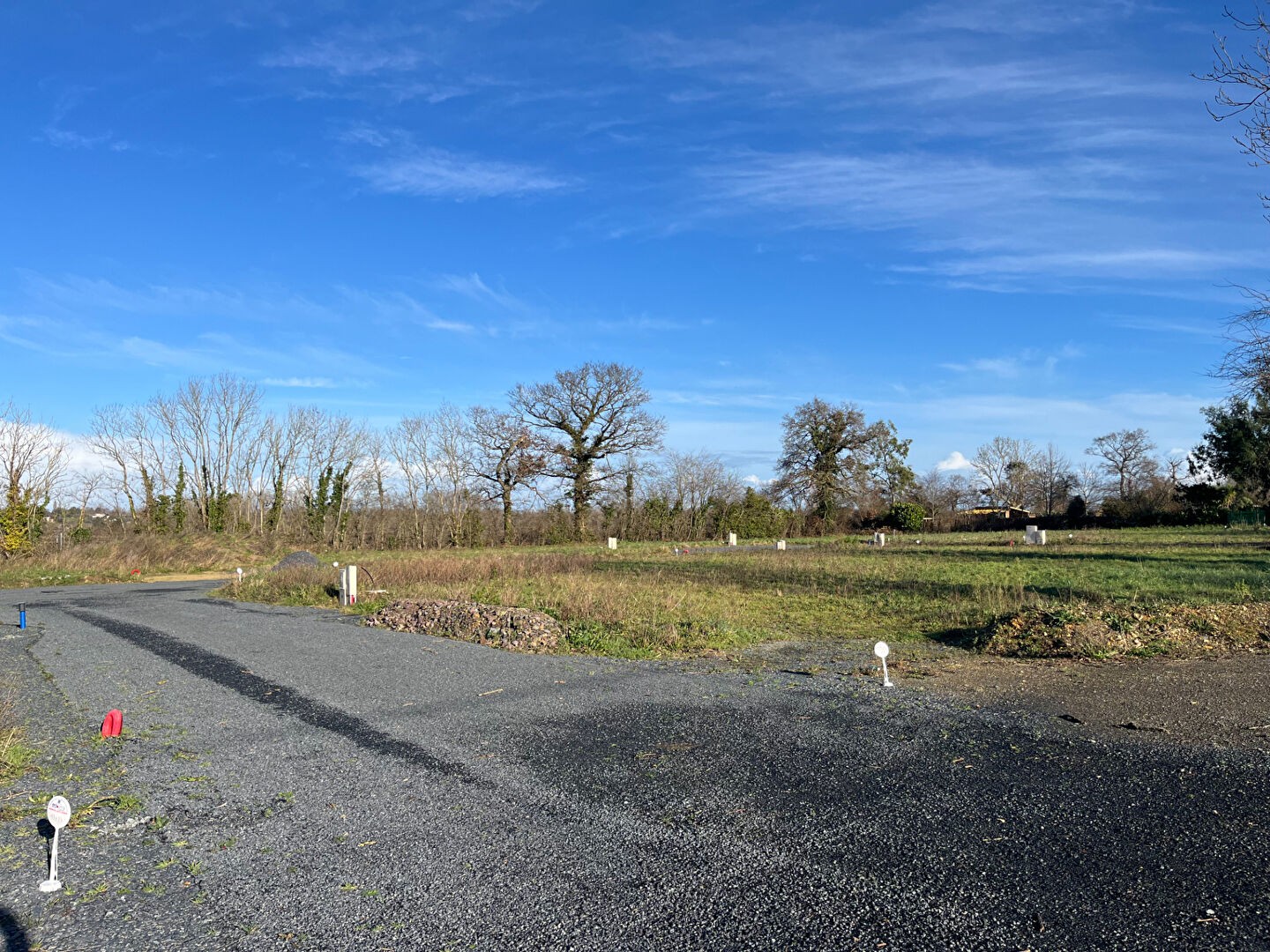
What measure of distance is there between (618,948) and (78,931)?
7.70 feet

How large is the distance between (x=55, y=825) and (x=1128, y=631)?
33.8ft

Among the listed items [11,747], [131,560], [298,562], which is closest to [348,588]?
[298,562]

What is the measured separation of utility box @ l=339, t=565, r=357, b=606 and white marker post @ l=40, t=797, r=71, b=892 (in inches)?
526

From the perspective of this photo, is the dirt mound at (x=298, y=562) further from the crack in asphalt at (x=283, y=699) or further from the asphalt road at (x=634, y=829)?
the asphalt road at (x=634, y=829)

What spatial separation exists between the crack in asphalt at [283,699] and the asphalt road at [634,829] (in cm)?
6

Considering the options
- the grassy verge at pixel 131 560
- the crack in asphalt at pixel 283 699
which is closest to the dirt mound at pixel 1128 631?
the crack in asphalt at pixel 283 699

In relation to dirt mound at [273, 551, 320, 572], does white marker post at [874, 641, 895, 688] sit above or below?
below

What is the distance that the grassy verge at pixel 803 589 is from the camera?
490 inches

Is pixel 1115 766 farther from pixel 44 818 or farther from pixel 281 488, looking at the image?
pixel 281 488

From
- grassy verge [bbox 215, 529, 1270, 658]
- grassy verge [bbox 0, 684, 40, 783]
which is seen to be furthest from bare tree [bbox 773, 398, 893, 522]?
grassy verge [bbox 0, 684, 40, 783]

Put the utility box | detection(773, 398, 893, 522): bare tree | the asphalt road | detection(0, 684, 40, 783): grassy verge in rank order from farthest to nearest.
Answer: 1. detection(773, 398, 893, 522): bare tree
2. the utility box
3. detection(0, 684, 40, 783): grassy verge
4. the asphalt road

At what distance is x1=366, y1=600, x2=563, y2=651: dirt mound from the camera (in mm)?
11953

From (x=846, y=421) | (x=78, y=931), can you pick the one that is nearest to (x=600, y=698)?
(x=78, y=931)

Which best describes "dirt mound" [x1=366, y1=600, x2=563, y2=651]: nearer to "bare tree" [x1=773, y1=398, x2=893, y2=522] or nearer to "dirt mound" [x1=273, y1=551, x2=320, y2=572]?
"dirt mound" [x1=273, y1=551, x2=320, y2=572]
